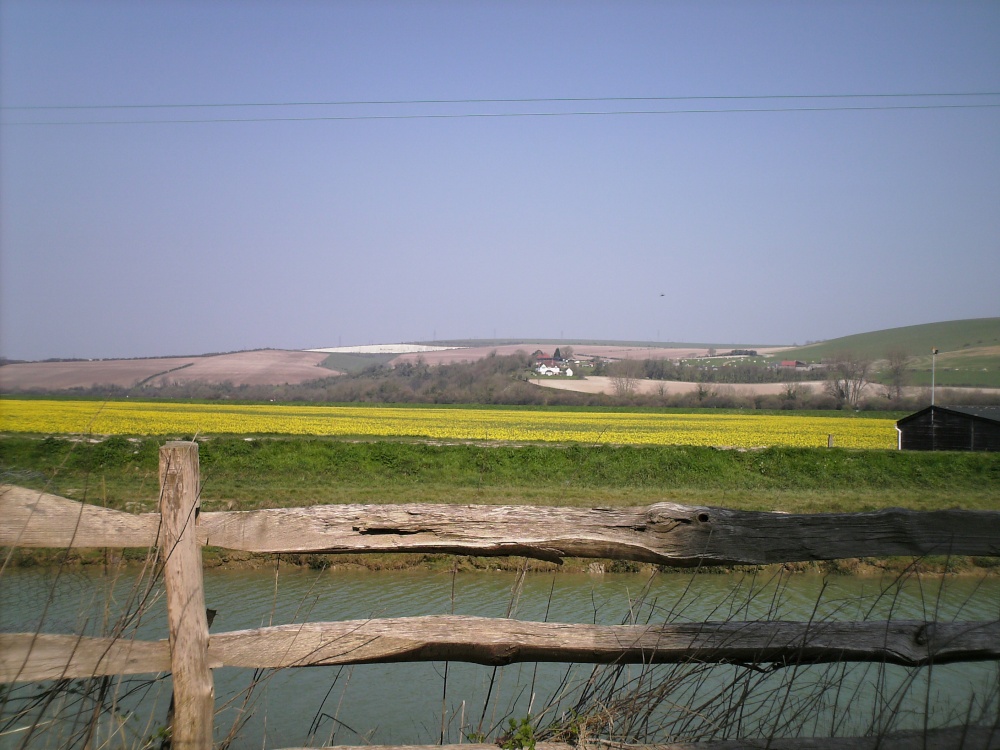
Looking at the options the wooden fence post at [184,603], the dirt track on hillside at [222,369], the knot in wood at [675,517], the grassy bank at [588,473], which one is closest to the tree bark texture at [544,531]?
the knot in wood at [675,517]

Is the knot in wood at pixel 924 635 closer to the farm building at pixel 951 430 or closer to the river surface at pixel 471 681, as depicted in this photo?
the river surface at pixel 471 681

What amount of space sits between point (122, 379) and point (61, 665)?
37588 millimetres

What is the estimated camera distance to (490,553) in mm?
2943

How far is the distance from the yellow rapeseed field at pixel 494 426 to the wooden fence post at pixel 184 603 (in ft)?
86.1

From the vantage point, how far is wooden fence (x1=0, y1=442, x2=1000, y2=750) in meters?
2.73

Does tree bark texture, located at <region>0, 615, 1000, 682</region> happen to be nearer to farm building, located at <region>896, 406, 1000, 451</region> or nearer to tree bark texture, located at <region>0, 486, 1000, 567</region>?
tree bark texture, located at <region>0, 486, 1000, 567</region>

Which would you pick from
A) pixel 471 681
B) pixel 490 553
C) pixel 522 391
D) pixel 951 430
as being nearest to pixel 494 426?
pixel 951 430

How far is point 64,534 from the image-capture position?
278 cm

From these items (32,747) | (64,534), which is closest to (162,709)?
(32,747)

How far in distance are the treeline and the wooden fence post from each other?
4923cm

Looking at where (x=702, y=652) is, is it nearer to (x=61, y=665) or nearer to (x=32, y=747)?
(x=61, y=665)

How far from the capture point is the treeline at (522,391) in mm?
59031

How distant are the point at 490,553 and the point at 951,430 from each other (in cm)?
3218

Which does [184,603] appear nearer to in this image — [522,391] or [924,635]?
[924,635]
